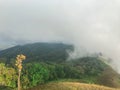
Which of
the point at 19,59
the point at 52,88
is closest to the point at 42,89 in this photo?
the point at 52,88

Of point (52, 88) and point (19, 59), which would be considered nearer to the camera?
point (19, 59)

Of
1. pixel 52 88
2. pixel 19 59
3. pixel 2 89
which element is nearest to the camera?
pixel 19 59

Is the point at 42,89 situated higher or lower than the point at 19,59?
Answer: lower

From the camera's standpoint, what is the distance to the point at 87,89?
173125mm

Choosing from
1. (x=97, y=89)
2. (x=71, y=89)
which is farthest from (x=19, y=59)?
(x=97, y=89)

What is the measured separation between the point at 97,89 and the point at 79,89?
9.46m

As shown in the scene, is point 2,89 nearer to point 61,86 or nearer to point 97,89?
point 61,86

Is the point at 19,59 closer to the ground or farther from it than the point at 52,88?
farther from it

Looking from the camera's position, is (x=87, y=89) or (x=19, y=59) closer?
(x=19, y=59)

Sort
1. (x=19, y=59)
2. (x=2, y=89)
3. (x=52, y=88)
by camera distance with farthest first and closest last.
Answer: (x=2, y=89), (x=52, y=88), (x=19, y=59)

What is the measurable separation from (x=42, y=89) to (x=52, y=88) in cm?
568

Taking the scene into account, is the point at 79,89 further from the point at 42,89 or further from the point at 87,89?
the point at 42,89

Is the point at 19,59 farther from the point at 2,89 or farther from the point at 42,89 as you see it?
the point at 2,89

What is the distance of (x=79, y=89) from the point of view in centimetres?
17150
